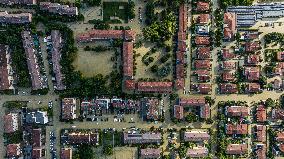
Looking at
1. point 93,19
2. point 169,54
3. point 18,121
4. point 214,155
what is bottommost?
point 214,155

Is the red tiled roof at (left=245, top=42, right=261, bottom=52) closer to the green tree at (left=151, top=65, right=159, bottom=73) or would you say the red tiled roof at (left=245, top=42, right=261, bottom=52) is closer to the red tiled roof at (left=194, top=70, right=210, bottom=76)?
the red tiled roof at (left=194, top=70, right=210, bottom=76)

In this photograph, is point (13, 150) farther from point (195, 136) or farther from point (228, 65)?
point (228, 65)

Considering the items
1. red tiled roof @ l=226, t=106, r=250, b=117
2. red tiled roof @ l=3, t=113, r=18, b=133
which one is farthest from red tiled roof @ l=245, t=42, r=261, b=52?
red tiled roof @ l=3, t=113, r=18, b=133

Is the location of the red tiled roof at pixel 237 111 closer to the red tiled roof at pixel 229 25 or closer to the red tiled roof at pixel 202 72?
the red tiled roof at pixel 202 72

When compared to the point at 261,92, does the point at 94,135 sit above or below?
below

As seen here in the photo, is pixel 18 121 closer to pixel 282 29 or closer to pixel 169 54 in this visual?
pixel 169 54

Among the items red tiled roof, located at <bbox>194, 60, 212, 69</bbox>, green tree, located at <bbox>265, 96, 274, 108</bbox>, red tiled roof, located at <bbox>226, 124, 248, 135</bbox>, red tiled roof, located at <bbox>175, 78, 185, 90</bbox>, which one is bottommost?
red tiled roof, located at <bbox>226, 124, 248, 135</bbox>

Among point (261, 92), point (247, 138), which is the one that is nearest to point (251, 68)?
point (261, 92)
